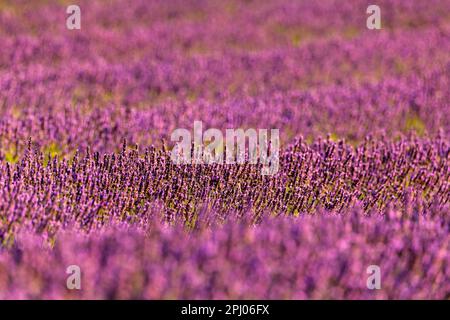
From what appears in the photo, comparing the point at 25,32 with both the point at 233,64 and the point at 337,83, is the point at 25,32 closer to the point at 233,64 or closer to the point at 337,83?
the point at 233,64

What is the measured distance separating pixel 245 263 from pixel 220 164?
58.4 inches

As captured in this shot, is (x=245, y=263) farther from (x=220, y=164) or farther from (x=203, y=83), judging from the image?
→ (x=203, y=83)

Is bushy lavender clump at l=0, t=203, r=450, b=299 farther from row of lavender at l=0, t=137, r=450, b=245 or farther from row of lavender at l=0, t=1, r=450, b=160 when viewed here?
row of lavender at l=0, t=1, r=450, b=160

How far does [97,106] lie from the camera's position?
5.43 m

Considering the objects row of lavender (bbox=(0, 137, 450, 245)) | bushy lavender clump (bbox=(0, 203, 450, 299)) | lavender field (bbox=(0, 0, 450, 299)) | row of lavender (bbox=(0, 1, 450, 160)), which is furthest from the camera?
row of lavender (bbox=(0, 1, 450, 160))

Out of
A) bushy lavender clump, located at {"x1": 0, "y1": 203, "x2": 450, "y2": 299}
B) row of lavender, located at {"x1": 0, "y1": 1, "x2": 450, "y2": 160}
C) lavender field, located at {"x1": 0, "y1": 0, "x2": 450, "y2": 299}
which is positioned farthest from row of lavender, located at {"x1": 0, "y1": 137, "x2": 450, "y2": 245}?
row of lavender, located at {"x1": 0, "y1": 1, "x2": 450, "y2": 160}

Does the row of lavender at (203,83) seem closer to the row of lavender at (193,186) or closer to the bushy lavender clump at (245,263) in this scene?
the row of lavender at (193,186)

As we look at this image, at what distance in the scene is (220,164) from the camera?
13.4 ft

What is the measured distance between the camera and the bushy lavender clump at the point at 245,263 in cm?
251

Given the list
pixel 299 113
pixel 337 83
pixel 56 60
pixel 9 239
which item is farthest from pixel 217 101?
pixel 9 239

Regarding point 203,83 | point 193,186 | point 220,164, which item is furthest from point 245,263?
point 203,83

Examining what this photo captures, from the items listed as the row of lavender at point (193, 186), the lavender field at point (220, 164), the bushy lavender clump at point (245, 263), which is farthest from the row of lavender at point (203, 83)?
Result: the bushy lavender clump at point (245, 263)

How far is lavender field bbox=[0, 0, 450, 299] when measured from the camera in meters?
2.68

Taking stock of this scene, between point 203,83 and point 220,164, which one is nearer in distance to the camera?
point 220,164
